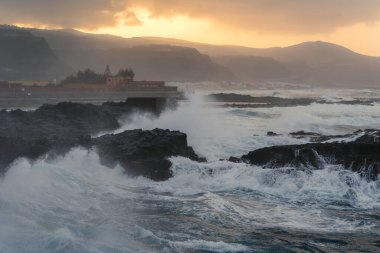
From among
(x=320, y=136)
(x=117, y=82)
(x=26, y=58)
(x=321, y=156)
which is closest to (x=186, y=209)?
(x=321, y=156)

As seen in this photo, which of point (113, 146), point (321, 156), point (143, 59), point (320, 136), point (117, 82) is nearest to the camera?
point (321, 156)

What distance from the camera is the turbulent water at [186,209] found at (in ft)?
25.8

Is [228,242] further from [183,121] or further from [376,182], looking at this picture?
[183,121]

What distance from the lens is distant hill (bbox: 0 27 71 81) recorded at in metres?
103

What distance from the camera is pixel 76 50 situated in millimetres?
155000

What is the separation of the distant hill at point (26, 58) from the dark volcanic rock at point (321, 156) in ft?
310

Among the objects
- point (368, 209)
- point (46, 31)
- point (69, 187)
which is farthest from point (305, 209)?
point (46, 31)

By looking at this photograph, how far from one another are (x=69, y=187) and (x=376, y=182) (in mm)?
7819

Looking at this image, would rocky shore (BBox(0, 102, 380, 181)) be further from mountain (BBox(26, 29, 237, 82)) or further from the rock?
mountain (BBox(26, 29, 237, 82))

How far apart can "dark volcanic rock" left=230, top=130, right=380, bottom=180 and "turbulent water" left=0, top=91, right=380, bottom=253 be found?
45 cm

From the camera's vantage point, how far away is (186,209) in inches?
396

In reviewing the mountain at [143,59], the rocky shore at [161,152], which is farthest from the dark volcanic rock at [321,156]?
the mountain at [143,59]

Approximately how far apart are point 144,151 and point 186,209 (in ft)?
13.8

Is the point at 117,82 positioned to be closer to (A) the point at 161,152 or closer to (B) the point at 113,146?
(B) the point at 113,146
